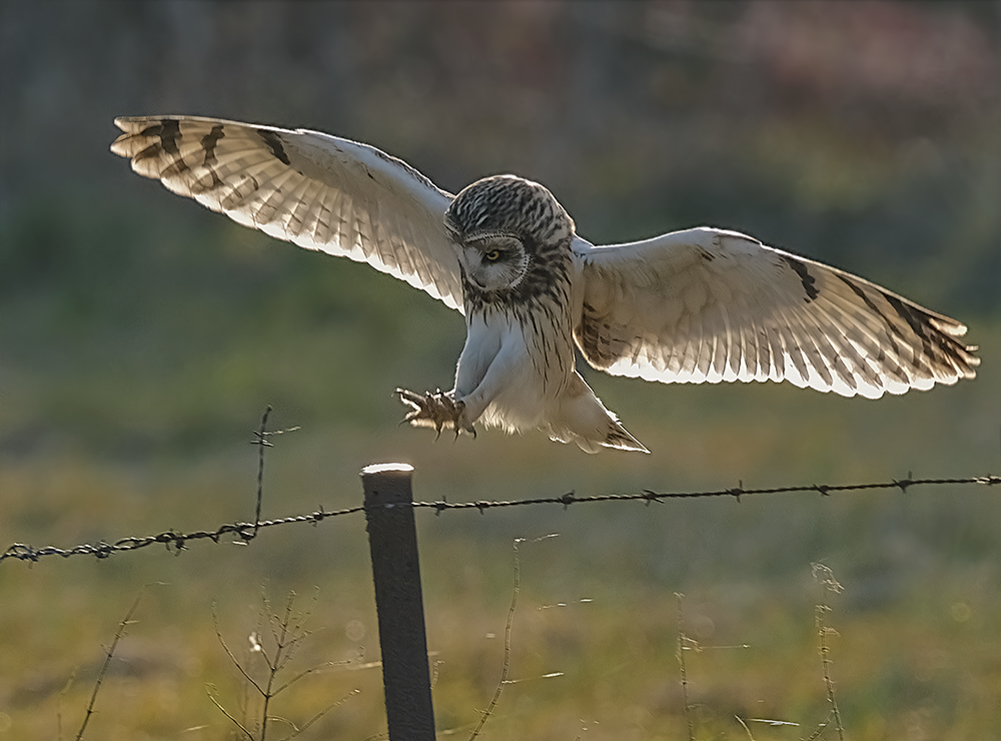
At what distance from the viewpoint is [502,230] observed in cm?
348

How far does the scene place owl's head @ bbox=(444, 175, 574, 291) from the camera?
137 inches

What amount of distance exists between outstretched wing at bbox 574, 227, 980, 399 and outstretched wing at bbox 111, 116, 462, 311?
582 mm

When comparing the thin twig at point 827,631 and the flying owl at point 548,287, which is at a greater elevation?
the flying owl at point 548,287

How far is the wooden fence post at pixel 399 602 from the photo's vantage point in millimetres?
2660

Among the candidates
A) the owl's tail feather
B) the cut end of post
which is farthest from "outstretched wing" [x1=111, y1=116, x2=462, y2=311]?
the cut end of post

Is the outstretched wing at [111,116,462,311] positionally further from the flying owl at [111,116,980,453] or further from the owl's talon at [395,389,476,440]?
the owl's talon at [395,389,476,440]

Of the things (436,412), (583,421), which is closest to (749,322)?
(583,421)

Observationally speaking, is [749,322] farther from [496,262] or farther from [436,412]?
[436,412]

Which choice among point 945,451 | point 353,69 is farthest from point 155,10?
point 945,451

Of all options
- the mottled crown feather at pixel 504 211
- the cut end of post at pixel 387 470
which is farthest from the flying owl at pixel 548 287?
the cut end of post at pixel 387 470

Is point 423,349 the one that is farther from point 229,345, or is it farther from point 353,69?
point 353,69

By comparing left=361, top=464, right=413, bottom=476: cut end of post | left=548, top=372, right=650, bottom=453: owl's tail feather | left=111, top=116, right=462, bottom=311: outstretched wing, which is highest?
left=111, top=116, right=462, bottom=311: outstretched wing

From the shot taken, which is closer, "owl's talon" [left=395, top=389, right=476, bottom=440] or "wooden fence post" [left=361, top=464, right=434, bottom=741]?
"wooden fence post" [left=361, top=464, right=434, bottom=741]

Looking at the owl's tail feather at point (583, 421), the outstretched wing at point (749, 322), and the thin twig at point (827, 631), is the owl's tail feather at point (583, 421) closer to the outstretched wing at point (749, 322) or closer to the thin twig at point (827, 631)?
the outstretched wing at point (749, 322)
